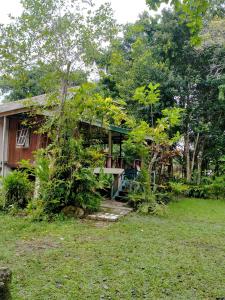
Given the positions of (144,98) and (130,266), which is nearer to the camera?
(130,266)

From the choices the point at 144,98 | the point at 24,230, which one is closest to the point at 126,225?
the point at 24,230

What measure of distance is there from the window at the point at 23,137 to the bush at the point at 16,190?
3761 millimetres

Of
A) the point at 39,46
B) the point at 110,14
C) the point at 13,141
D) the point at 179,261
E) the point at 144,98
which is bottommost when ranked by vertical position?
the point at 179,261

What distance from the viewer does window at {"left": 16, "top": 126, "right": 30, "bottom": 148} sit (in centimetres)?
1150

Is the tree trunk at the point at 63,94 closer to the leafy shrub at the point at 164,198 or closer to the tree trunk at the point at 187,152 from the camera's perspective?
the leafy shrub at the point at 164,198

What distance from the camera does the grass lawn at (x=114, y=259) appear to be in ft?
11.3

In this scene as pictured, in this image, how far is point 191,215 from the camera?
8.54 metres

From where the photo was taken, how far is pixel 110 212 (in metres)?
7.85

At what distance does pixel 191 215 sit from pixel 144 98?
4333 millimetres

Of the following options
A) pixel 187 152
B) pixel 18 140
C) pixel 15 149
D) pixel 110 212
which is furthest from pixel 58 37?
pixel 187 152

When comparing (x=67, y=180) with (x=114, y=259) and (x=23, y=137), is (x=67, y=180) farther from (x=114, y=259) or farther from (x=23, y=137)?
(x=23, y=137)

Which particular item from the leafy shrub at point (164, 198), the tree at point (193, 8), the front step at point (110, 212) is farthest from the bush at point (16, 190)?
the tree at point (193, 8)

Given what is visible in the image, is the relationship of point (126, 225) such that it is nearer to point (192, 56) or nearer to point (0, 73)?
point (0, 73)

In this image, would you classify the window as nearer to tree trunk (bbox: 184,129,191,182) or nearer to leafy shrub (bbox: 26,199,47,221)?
leafy shrub (bbox: 26,199,47,221)
